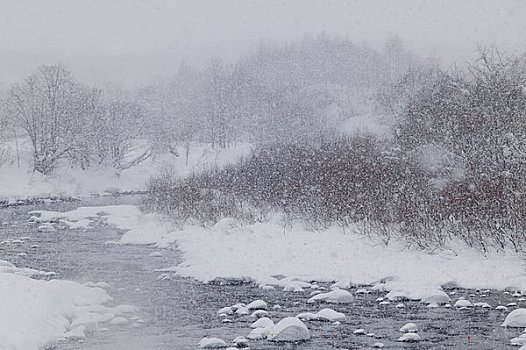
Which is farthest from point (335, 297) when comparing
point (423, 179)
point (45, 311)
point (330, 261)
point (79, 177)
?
point (79, 177)

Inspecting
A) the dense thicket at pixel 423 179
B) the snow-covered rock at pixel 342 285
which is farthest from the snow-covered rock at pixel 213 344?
the dense thicket at pixel 423 179

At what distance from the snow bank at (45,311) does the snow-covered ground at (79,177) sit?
3359cm

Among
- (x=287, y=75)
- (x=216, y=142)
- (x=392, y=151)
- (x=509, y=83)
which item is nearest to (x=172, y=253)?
(x=392, y=151)

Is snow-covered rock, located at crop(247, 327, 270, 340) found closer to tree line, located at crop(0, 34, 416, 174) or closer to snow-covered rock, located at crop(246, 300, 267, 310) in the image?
snow-covered rock, located at crop(246, 300, 267, 310)

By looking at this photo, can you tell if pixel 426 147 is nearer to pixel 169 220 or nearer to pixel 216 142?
pixel 169 220

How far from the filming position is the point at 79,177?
63125 mm

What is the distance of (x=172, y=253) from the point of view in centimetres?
2508

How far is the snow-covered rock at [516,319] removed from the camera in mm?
12930

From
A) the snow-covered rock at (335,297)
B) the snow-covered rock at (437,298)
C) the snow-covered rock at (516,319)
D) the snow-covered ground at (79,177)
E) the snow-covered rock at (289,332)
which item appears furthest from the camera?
the snow-covered ground at (79,177)

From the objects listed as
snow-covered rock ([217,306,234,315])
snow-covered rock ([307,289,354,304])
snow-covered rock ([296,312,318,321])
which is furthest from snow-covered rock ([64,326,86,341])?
snow-covered rock ([307,289,354,304])

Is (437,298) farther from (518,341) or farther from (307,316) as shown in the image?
(518,341)

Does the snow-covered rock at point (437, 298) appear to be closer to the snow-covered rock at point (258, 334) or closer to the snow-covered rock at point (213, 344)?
the snow-covered rock at point (258, 334)

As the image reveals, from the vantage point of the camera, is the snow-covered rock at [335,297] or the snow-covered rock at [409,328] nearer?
the snow-covered rock at [409,328]

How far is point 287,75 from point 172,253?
102 meters
